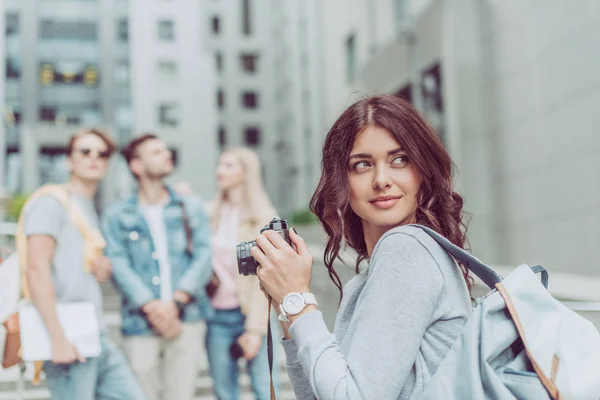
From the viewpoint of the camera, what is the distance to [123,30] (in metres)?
38.1

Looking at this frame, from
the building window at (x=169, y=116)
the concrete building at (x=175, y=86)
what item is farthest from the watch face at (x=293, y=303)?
the building window at (x=169, y=116)

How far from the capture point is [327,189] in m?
1.77

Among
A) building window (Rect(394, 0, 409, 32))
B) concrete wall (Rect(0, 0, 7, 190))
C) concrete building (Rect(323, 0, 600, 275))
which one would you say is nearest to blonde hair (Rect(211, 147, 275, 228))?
concrete building (Rect(323, 0, 600, 275))

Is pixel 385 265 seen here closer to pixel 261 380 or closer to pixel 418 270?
pixel 418 270

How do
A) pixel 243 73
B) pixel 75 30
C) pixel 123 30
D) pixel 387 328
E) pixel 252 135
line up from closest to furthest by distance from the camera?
pixel 387 328
pixel 75 30
pixel 123 30
pixel 252 135
pixel 243 73

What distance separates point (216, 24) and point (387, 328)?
51823mm

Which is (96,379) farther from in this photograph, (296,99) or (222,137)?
(222,137)

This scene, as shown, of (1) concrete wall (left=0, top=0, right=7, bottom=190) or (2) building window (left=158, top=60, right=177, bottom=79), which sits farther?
(2) building window (left=158, top=60, right=177, bottom=79)

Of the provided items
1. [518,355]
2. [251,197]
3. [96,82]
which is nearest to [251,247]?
[518,355]

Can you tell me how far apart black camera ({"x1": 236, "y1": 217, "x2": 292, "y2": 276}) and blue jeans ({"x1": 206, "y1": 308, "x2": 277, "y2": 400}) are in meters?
3.01

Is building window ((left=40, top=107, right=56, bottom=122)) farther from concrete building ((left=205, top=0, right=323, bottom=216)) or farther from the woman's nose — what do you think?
the woman's nose

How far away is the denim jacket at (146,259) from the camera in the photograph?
421cm

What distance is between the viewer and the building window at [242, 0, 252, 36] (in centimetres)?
5191

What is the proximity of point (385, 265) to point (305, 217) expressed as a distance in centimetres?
2717
